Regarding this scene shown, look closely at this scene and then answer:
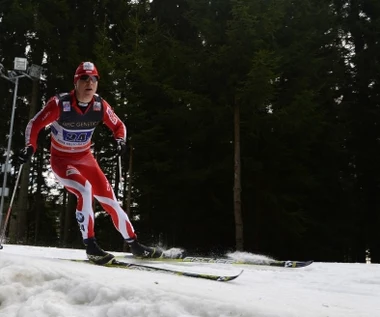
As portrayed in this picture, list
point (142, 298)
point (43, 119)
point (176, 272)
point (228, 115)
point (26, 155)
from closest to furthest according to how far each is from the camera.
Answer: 1. point (142, 298)
2. point (176, 272)
3. point (26, 155)
4. point (43, 119)
5. point (228, 115)

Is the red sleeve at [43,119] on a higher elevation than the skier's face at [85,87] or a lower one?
lower

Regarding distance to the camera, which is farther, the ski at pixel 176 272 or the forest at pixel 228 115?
the forest at pixel 228 115

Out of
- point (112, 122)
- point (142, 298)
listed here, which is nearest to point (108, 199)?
point (112, 122)

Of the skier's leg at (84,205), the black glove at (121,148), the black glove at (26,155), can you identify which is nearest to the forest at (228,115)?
the black glove at (121,148)

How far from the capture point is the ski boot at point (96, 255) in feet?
15.4

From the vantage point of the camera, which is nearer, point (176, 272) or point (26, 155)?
point (176, 272)

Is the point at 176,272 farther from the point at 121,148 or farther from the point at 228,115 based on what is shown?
the point at 228,115

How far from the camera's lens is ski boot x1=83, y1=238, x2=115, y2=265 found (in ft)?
15.4

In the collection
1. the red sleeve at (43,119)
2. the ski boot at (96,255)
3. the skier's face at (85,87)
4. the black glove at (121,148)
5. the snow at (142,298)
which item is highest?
the skier's face at (85,87)

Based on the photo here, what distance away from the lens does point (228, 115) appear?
13594mm

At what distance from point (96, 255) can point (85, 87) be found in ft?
6.17

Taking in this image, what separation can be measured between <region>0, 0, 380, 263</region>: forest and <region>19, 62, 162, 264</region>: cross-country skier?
7282 mm

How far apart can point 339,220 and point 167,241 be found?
6.75 m

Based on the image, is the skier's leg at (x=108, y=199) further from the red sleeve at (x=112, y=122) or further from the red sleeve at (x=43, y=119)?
the red sleeve at (x=43, y=119)
